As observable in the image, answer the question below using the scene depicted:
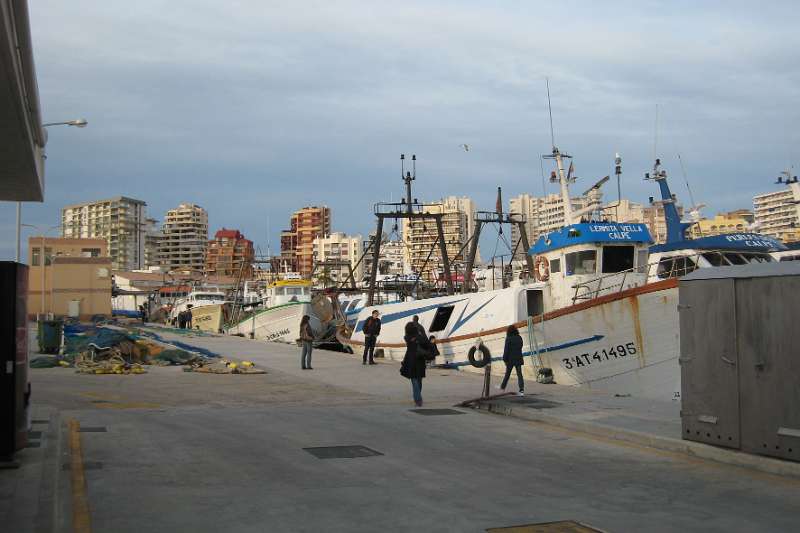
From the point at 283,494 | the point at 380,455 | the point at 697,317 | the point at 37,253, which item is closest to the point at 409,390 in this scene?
the point at 380,455

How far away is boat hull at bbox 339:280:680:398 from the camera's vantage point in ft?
58.9

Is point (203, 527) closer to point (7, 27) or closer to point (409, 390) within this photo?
point (7, 27)

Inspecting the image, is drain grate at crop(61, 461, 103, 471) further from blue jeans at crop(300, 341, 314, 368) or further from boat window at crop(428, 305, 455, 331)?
boat window at crop(428, 305, 455, 331)

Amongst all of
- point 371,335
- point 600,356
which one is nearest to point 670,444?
point 600,356

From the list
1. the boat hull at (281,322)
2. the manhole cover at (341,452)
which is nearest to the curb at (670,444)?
the manhole cover at (341,452)

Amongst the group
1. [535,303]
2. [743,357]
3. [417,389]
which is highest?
[535,303]

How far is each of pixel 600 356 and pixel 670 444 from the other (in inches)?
336

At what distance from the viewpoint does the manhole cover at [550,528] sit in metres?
6.61

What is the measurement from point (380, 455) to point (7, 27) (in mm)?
6359

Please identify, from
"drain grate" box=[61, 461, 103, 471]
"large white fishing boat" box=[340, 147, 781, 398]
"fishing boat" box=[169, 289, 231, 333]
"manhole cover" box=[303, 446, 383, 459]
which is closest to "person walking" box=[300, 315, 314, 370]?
"large white fishing boat" box=[340, 147, 781, 398]

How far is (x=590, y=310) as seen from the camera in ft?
61.8

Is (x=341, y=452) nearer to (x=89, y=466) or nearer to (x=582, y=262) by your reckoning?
(x=89, y=466)

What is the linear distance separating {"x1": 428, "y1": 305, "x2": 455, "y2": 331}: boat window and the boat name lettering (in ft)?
20.6

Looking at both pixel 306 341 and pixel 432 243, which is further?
pixel 432 243
